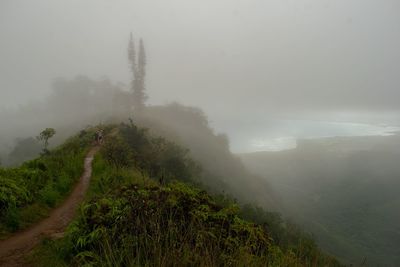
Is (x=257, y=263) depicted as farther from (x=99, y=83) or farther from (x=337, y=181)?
(x=337, y=181)

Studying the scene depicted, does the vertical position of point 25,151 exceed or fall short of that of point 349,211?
it exceeds it

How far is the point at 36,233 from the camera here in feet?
22.3

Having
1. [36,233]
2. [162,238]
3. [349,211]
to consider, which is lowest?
[349,211]

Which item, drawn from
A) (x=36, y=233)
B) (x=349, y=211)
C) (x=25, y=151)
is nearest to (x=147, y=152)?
(x=36, y=233)

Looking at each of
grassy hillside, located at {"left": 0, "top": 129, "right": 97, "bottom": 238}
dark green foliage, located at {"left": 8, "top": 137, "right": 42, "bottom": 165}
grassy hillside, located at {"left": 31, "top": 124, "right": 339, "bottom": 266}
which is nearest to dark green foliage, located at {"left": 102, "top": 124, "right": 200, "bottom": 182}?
grassy hillside, located at {"left": 0, "top": 129, "right": 97, "bottom": 238}

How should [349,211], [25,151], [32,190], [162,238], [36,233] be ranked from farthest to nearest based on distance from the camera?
1. [349,211]
2. [25,151]
3. [32,190]
4. [36,233]
5. [162,238]

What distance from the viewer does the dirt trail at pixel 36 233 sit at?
5.55 metres

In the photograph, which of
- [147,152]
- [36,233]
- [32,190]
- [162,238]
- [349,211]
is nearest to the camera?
[162,238]

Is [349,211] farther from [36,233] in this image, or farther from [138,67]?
[36,233]

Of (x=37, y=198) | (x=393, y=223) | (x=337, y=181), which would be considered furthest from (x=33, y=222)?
(x=337, y=181)

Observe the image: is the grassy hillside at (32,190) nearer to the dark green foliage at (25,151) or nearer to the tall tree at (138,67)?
the dark green foliage at (25,151)

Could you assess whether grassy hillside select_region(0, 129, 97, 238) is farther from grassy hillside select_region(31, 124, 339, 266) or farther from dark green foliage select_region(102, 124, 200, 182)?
dark green foliage select_region(102, 124, 200, 182)

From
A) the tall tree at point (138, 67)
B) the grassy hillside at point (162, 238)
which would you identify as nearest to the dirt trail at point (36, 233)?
the grassy hillside at point (162, 238)

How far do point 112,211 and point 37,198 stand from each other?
16.1 ft
